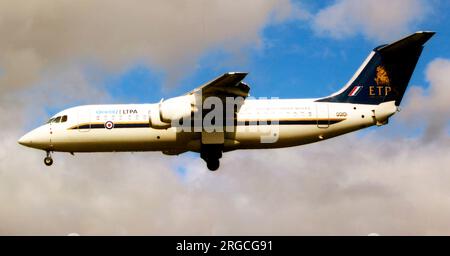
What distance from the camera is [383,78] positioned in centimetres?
2577

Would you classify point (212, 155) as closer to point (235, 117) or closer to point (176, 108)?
point (235, 117)

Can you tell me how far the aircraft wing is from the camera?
23891 mm

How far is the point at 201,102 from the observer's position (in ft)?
81.3

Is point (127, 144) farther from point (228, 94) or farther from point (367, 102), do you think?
point (367, 102)

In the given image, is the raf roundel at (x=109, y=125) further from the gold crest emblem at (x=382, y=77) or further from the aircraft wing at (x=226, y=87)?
the gold crest emblem at (x=382, y=77)

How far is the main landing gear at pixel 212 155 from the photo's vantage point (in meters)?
25.5

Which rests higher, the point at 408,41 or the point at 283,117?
the point at 408,41

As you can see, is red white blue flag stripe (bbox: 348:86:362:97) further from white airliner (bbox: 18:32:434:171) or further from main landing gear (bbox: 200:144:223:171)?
main landing gear (bbox: 200:144:223:171)

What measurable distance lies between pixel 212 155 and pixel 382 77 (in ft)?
21.5

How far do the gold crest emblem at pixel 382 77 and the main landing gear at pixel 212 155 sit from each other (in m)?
5.98

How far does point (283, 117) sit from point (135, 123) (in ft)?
16.7
